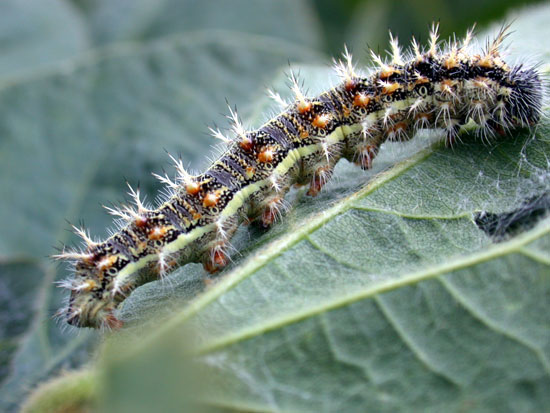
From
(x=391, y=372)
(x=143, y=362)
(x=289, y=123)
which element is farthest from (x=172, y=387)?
(x=289, y=123)

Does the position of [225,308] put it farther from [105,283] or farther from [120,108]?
[120,108]

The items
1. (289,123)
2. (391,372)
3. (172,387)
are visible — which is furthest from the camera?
(289,123)

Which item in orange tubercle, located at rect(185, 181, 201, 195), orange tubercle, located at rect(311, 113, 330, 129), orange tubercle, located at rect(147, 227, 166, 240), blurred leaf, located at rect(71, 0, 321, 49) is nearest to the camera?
orange tubercle, located at rect(147, 227, 166, 240)

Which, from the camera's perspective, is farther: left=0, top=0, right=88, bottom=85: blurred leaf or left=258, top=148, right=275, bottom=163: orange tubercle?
left=0, top=0, right=88, bottom=85: blurred leaf

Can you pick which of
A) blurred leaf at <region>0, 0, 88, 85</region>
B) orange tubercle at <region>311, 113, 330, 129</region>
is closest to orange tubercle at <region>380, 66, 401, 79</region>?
orange tubercle at <region>311, 113, 330, 129</region>

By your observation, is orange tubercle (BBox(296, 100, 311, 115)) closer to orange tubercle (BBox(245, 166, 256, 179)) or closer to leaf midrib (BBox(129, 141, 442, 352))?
orange tubercle (BBox(245, 166, 256, 179))

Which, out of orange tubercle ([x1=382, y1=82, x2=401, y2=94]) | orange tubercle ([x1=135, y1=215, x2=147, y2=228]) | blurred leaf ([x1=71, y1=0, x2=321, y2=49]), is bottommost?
orange tubercle ([x1=135, y1=215, x2=147, y2=228])
